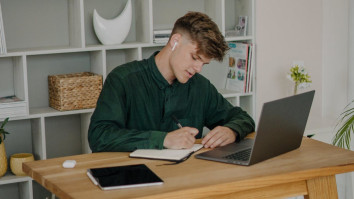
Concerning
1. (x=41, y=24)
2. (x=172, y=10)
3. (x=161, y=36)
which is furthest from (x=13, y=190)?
(x=172, y=10)

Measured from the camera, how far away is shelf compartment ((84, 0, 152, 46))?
372 centimetres

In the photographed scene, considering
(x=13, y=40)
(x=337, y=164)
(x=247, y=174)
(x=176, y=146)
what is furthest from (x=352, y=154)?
(x=13, y=40)

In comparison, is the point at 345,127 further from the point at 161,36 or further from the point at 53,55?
the point at 53,55

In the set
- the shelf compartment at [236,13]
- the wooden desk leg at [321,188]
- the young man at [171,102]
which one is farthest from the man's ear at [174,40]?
the shelf compartment at [236,13]

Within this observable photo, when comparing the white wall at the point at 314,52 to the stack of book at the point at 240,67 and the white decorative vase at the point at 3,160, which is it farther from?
the white decorative vase at the point at 3,160

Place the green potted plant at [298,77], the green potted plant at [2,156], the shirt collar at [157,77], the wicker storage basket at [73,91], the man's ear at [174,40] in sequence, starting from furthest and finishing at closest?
the green potted plant at [298,77] < the wicker storage basket at [73,91] < the green potted plant at [2,156] < the shirt collar at [157,77] < the man's ear at [174,40]

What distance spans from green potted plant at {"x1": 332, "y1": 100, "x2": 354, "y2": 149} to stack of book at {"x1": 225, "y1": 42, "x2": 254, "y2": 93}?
669mm

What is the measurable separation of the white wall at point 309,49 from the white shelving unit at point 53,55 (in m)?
0.13

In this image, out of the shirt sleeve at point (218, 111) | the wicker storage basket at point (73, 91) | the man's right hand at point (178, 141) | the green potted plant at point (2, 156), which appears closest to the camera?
A: the man's right hand at point (178, 141)

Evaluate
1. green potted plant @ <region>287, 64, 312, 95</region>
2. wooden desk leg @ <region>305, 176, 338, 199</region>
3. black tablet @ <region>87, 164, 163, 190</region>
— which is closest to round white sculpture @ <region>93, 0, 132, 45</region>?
green potted plant @ <region>287, 64, 312, 95</region>

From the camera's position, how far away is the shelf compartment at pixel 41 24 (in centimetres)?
353

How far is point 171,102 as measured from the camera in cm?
288

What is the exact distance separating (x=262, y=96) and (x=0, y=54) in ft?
5.80

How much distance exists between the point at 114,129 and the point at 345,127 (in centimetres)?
198
